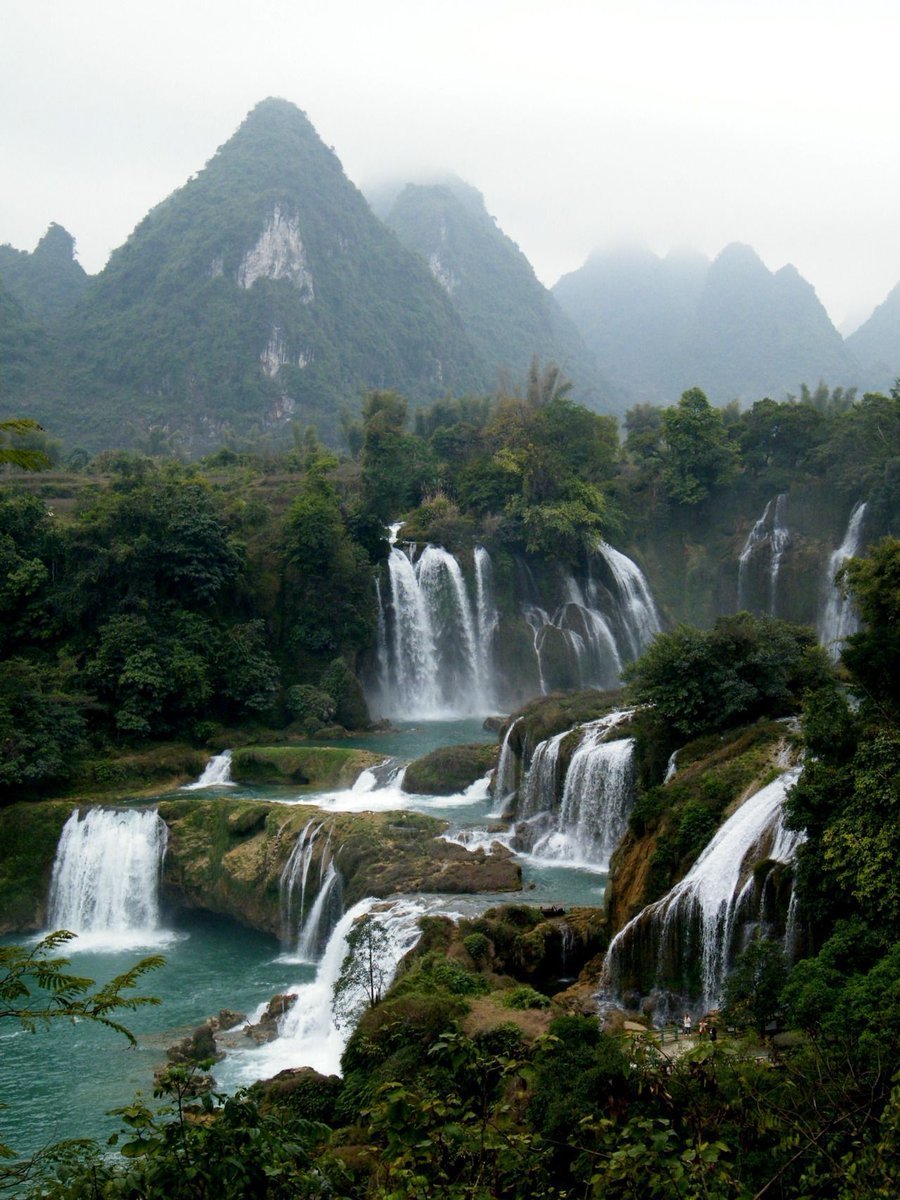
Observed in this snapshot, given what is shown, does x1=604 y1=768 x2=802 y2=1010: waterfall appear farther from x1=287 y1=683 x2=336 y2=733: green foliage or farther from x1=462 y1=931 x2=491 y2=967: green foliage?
x1=287 y1=683 x2=336 y2=733: green foliage

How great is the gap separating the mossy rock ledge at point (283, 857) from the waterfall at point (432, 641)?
13155mm

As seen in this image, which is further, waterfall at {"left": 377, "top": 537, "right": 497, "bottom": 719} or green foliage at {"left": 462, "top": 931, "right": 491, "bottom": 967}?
waterfall at {"left": 377, "top": 537, "right": 497, "bottom": 719}

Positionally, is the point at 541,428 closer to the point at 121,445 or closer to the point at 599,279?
the point at 121,445

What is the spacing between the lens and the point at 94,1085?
11.7 metres

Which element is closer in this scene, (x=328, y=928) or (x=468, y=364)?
(x=328, y=928)

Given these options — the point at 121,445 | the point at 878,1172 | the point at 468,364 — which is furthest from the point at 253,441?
the point at 878,1172

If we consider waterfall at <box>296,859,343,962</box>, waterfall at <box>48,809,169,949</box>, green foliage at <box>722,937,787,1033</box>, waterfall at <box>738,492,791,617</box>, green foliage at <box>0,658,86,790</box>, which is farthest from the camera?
waterfall at <box>738,492,791,617</box>

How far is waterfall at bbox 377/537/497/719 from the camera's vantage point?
31.6 meters

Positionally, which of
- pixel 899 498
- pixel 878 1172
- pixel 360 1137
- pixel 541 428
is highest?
pixel 541 428

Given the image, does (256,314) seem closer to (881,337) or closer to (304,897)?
(304,897)

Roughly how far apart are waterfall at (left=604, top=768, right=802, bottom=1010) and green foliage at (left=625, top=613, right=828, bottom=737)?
3.54m

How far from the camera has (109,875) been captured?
17.8 metres

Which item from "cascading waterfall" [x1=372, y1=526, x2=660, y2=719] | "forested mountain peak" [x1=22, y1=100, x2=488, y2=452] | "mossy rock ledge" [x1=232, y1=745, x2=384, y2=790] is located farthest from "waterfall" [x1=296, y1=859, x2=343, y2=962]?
"forested mountain peak" [x1=22, y1=100, x2=488, y2=452]

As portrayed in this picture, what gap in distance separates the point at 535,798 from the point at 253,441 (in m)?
52.5
